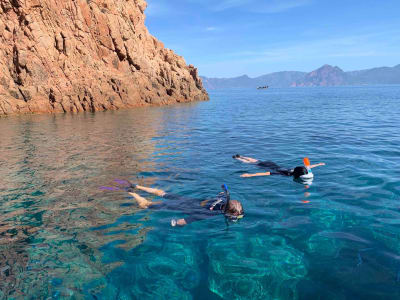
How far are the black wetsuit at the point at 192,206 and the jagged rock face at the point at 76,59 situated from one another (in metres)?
36.9

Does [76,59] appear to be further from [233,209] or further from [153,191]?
[233,209]

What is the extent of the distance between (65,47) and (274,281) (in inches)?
1850

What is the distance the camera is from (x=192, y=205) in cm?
919

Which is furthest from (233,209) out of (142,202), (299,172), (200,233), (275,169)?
(275,169)

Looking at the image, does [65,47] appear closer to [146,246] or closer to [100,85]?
[100,85]

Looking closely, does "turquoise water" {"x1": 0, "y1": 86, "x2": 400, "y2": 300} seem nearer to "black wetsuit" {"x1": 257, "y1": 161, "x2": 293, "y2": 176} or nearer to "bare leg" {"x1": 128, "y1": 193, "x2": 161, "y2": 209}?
"bare leg" {"x1": 128, "y1": 193, "x2": 161, "y2": 209}

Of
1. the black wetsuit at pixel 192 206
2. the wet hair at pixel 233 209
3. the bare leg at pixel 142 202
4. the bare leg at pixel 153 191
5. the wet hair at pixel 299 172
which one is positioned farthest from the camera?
the wet hair at pixel 299 172

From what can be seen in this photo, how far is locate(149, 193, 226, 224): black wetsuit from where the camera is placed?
846 cm

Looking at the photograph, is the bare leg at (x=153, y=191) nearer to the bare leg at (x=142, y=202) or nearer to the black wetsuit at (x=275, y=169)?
the bare leg at (x=142, y=202)

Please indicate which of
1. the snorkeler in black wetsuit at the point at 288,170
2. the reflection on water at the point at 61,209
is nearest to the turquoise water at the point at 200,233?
the reflection on water at the point at 61,209

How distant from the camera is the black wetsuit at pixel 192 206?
846 cm

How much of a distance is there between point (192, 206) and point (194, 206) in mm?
71

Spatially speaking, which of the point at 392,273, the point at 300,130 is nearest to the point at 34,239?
the point at 392,273

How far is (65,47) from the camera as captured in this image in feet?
139
